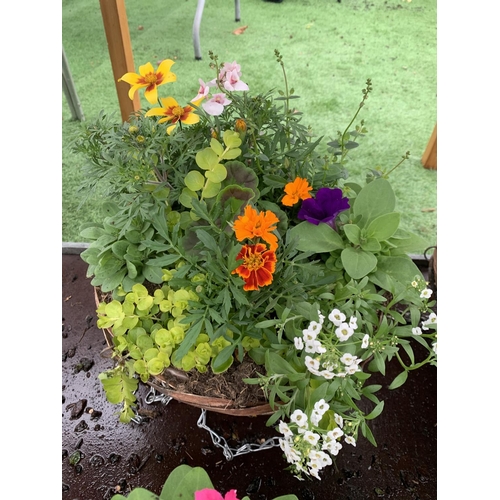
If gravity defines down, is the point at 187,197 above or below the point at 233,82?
below

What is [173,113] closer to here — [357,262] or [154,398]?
[357,262]

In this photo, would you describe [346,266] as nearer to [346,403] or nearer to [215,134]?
[346,403]

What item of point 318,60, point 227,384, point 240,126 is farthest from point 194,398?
point 318,60

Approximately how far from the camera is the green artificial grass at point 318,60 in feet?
6.09

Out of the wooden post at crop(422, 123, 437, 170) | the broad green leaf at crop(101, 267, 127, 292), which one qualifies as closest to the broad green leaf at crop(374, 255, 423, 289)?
the broad green leaf at crop(101, 267, 127, 292)

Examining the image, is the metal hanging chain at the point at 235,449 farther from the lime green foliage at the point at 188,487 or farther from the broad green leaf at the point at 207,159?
the broad green leaf at the point at 207,159

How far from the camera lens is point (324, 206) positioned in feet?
2.66

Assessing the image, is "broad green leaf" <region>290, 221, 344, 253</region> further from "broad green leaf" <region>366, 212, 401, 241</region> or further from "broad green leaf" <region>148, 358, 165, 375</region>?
"broad green leaf" <region>148, 358, 165, 375</region>

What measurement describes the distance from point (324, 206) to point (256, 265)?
0.23 meters

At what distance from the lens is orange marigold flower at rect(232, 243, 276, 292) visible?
66 cm

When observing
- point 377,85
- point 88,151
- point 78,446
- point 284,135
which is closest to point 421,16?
point 377,85

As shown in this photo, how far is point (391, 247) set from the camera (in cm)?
89

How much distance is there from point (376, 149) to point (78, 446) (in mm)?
1559

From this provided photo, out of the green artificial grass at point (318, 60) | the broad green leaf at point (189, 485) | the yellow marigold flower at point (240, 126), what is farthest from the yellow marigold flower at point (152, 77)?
the green artificial grass at point (318, 60)
